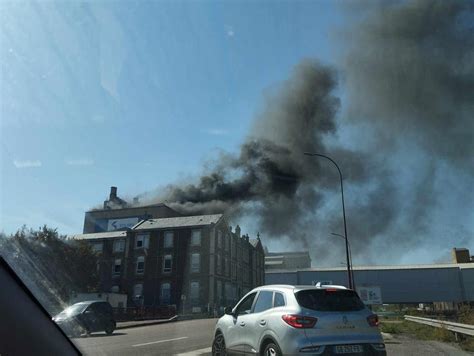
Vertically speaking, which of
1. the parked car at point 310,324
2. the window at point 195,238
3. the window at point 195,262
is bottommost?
the parked car at point 310,324

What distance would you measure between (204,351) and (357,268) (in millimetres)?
62991

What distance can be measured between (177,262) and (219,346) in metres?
22.6

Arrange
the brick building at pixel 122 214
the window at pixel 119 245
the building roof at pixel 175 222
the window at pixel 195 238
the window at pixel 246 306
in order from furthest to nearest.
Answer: the brick building at pixel 122 214 → the window at pixel 195 238 → the building roof at pixel 175 222 → the window at pixel 119 245 → the window at pixel 246 306

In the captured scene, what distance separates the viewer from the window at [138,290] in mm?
29297

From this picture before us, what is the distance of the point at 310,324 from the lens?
20.9ft

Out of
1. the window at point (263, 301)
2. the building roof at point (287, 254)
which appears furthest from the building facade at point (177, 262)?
the window at point (263, 301)

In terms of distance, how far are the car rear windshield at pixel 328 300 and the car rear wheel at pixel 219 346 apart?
253 centimetres

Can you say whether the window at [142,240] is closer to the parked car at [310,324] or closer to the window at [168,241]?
the window at [168,241]

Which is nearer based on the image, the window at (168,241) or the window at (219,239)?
the window at (168,241)

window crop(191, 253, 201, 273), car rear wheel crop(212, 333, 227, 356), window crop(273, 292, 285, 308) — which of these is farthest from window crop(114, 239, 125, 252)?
window crop(273, 292, 285, 308)

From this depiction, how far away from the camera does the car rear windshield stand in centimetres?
670

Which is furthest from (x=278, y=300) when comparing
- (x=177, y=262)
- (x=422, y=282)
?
(x=422, y=282)

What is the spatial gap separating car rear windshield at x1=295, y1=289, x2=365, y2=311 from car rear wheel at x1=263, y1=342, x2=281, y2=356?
753mm

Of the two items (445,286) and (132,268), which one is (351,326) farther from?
(445,286)
